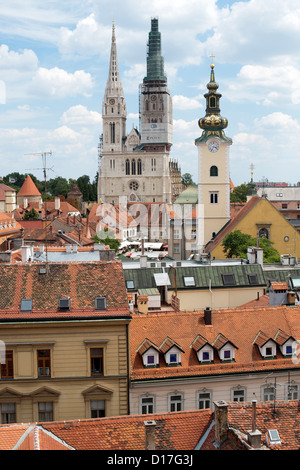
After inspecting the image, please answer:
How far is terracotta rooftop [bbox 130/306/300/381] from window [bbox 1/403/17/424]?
15.1 feet

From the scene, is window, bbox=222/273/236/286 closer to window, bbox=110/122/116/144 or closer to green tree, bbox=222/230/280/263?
green tree, bbox=222/230/280/263

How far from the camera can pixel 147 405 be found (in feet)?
78.6

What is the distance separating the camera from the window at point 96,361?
77.8 feet

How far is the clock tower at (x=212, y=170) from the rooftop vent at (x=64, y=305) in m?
41.7

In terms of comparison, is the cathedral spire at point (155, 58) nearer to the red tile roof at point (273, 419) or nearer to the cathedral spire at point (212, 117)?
the cathedral spire at point (212, 117)

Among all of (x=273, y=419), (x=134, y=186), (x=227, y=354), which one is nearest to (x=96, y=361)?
(x=227, y=354)

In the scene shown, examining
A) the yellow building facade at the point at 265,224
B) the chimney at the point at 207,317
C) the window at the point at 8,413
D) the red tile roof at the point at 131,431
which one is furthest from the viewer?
the yellow building facade at the point at 265,224

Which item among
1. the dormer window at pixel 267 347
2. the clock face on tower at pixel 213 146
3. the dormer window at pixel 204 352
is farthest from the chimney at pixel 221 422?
the clock face on tower at pixel 213 146

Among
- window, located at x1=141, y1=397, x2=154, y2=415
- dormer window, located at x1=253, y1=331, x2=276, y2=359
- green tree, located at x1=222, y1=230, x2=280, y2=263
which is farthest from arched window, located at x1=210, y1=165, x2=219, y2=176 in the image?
window, located at x1=141, y1=397, x2=154, y2=415

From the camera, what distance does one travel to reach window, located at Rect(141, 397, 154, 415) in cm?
2392

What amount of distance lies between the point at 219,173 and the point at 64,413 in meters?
45.3

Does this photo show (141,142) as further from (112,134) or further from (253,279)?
(253,279)

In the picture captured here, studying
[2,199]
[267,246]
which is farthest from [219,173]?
[2,199]

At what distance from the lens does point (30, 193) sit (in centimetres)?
13525
